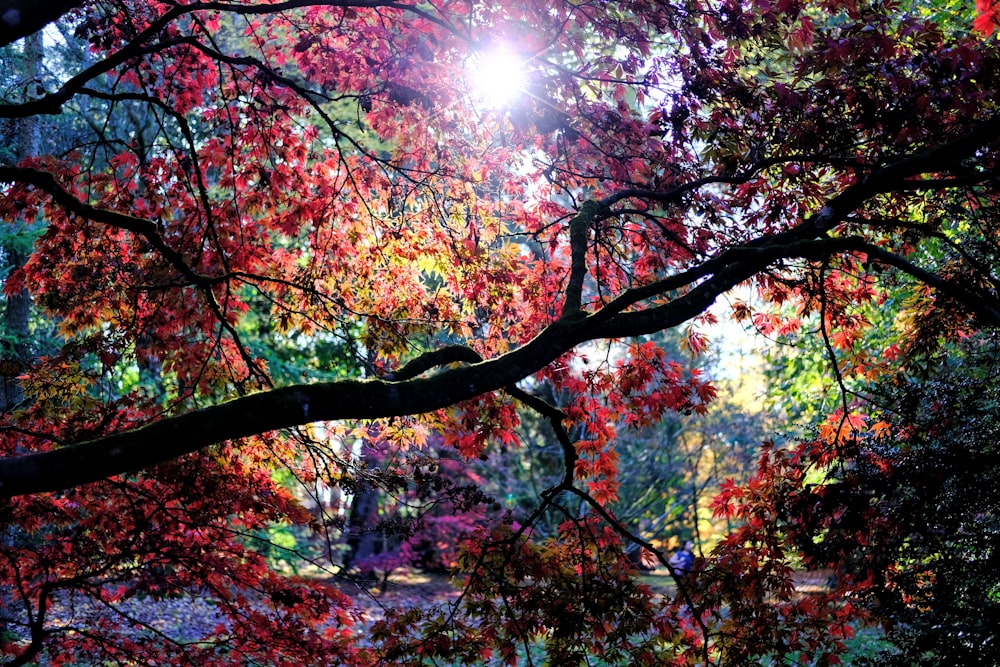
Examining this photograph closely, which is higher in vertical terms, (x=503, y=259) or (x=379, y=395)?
(x=503, y=259)

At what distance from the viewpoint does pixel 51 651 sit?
523 centimetres

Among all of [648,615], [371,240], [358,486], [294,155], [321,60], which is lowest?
[648,615]

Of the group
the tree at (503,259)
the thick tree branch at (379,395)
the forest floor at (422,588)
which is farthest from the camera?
the forest floor at (422,588)

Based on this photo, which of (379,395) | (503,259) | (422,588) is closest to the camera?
(379,395)

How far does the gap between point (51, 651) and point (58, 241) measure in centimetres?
276

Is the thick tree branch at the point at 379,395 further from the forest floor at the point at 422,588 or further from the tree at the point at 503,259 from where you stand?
the forest floor at the point at 422,588

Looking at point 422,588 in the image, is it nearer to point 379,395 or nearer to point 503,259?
point 503,259

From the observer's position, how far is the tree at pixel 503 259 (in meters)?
4.09

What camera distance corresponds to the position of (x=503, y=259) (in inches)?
232

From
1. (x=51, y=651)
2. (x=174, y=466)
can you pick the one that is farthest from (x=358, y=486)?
(x=51, y=651)

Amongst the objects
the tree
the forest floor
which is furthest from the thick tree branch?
the forest floor

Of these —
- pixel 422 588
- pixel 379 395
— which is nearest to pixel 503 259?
pixel 379 395

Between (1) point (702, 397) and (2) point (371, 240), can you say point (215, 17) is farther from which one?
(1) point (702, 397)

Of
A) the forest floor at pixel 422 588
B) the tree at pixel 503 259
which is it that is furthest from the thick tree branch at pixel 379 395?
the forest floor at pixel 422 588
